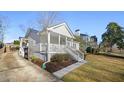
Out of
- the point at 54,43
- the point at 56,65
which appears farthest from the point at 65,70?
the point at 54,43

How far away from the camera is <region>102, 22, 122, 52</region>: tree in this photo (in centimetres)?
748

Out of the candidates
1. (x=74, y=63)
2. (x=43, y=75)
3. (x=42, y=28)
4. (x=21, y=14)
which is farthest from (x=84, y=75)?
A: (x=21, y=14)

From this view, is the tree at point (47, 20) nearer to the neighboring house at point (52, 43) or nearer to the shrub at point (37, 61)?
the neighboring house at point (52, 43)

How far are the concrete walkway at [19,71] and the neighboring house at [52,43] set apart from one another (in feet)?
0.93

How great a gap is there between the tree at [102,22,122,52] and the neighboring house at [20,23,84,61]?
0.61m

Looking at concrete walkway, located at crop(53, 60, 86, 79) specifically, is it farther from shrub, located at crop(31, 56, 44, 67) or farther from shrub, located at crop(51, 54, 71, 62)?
shrub, located at crop(31, 56, 44, 67)

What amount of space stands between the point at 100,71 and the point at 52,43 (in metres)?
1.20

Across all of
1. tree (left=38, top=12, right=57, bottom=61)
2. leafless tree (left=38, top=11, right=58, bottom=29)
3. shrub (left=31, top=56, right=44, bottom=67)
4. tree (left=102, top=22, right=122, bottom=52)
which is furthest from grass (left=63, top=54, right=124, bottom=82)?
leafless tree (left=38, top=11, right=58, bottom=29)

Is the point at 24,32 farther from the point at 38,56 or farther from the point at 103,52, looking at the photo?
the point at 103,52

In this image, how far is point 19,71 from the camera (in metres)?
7.64
